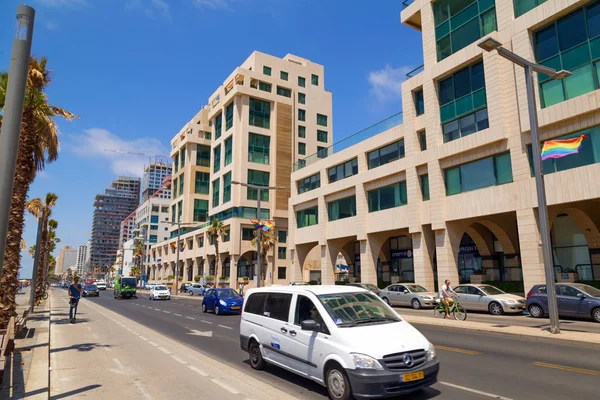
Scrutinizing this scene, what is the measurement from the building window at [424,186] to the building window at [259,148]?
3494 cm

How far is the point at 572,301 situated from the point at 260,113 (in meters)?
52.3

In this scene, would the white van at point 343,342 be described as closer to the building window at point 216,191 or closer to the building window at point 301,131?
the building window at point 301,131

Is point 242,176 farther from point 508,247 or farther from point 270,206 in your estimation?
point 508,247

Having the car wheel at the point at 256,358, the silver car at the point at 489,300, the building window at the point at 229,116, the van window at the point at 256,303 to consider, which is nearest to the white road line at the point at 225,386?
the car wheel at the point at 256,358

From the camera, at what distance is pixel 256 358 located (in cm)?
877

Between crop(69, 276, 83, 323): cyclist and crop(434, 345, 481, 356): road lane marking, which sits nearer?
crop(434, 345, 481, 356): road lane marking

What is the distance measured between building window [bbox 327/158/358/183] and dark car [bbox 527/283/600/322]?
2136cm

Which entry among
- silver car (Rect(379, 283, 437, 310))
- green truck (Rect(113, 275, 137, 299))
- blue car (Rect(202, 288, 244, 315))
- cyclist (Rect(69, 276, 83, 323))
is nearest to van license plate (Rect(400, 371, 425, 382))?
cyclist (Rect(69, 276, 83, 323))

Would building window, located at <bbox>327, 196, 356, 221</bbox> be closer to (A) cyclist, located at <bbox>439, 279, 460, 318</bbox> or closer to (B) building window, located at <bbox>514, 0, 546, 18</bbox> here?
(B) building window, located at <bbox>514, 0, 546, 18</bbox>

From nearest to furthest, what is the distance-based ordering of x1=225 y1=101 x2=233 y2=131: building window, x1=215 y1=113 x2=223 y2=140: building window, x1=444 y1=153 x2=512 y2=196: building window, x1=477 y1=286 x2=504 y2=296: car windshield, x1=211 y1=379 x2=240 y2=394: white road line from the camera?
x1=211 y1=379 x2=240 y2=394: white road line
x1=477 y1=286 x2=504 y2=296: car windshield
x1=444 y1=153 x2=512 y2=196: building window
x1=225 y1=101 x2=233 y2=131: building window
x1=215 y1=113 x2=223 y2=140: building window

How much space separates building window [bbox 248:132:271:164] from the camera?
202 feet

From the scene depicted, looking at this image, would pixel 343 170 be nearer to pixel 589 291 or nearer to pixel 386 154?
pixel 386 154

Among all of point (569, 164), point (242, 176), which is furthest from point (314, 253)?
point (569, 164)

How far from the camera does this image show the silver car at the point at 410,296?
25.5 metres
